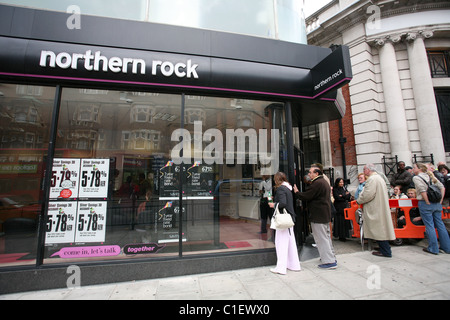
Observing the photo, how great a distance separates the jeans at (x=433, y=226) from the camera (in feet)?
15.7

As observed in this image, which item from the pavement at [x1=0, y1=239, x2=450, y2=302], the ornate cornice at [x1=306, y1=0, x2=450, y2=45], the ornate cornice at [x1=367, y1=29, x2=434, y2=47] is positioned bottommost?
the pavement at [x1=0, y1=239, x2=450, y2=302]

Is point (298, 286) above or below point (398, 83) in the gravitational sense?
below

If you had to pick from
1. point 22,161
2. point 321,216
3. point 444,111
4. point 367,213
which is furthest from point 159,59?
point 444,111

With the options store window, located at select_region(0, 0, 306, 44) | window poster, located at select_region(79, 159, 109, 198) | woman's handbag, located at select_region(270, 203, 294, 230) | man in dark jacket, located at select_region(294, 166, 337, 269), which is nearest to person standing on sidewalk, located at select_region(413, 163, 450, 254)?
man in dark jacket, located at select_region(294, 166, 337, 269)

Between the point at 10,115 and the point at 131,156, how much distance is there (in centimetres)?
329

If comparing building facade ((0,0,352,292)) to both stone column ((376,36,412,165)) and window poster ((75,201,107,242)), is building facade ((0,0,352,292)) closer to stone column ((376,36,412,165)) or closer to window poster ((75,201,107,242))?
window poster ((75,201,107,242))

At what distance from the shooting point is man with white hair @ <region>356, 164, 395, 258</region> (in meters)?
4.66

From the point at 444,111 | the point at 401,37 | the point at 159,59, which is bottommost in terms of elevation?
the point at 159,59

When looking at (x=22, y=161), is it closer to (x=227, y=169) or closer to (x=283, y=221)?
(x=227, y=169)

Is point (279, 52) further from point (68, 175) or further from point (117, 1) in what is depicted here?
point (68, 175)

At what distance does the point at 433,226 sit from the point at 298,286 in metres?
3.83

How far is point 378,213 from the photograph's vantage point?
4.78 metres

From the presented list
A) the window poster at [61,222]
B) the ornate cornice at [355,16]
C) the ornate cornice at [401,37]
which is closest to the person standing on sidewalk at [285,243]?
the window poster at [61,222]
